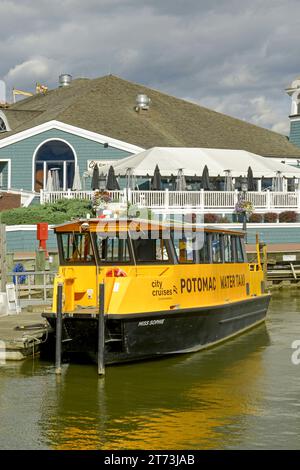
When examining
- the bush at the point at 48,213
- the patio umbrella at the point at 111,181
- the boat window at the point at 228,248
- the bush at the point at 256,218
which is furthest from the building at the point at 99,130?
the boat window at the point at 228,248

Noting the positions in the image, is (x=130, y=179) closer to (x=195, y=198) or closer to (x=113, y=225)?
(x=195, y=198)

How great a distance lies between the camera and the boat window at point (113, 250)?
A: 17.3m

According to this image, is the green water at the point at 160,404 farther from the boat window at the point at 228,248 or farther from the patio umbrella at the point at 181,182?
the patio umbrella at the point at 181,182

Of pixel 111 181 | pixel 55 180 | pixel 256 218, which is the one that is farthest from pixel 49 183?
pixel 256 218

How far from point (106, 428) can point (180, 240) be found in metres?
6.41

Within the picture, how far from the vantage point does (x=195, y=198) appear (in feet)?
121

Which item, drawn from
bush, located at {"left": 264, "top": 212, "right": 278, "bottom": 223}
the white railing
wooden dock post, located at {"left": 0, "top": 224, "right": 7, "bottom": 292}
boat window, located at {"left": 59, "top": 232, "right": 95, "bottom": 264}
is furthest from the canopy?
boat window, located at {"left": 59, "top": 232, "right": 95, "bottom": 264}

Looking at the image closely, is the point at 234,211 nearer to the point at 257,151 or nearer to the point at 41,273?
the point at 257,151

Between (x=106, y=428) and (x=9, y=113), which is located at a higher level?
(x=9, y=113)

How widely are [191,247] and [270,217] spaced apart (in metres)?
18.7

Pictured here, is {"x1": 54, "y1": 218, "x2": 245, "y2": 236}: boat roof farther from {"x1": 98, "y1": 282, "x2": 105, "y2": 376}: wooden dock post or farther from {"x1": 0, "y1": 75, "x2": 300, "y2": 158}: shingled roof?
{"x1": 0, "y1": 75, "x2": 300, "y2": 158}: shingled roof

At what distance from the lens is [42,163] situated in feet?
134

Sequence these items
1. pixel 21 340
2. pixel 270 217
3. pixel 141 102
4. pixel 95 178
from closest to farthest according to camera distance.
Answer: pixel 21 340
pixel 95 178
pixel 270 217
pixel 141 102
